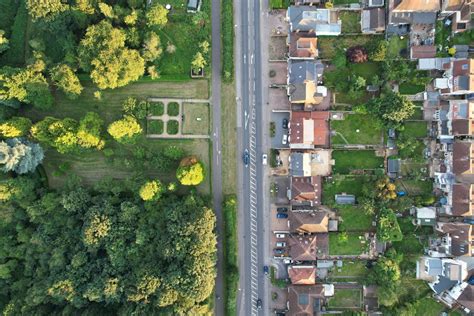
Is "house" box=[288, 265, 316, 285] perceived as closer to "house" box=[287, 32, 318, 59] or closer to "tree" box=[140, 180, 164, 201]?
"tree" box=[140, 180, 164, 201]

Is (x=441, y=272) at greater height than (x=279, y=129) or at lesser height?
lesser

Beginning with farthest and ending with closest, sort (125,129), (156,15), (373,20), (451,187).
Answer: (373,20)
(156,15)
(451,187)
(125,129)

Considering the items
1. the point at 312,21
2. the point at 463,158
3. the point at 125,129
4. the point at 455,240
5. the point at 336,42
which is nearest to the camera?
the point at 463,158

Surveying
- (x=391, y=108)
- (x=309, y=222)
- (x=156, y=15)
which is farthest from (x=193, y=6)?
(x=309, y=222)

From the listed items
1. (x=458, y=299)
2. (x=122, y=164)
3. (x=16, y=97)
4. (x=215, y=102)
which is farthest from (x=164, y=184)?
(x=458, y=299)

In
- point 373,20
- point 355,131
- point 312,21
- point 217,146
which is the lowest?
point 217,146

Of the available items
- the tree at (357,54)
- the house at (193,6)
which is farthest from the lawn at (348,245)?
the house at (193,6)

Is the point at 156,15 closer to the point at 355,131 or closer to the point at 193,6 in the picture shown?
the point at 193,6

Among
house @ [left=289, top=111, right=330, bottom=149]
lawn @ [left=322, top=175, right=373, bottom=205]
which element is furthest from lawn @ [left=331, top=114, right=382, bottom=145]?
lawn @ [left=322, top=175, right=373, bottom=205]

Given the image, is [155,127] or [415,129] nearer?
[415,129]
